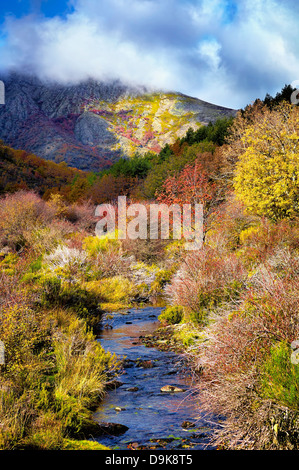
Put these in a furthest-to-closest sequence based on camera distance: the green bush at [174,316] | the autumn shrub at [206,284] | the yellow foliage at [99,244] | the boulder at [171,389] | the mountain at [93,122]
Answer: the mountain at [93,122] → the yellow foliage at [99,244] → the green bush at [174,316] → the autumn shrub at [206,284] → the boulder at [171,389]

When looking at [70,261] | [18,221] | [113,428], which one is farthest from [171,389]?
[18,221]

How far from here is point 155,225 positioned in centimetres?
2706

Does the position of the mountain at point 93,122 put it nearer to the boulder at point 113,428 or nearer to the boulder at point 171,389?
the boulder at point 171,389

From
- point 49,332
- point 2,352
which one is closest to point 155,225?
point 49,332

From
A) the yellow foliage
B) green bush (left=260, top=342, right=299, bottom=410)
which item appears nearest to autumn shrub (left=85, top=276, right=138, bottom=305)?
the yellow foliage

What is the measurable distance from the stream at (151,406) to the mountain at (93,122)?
109033 mm

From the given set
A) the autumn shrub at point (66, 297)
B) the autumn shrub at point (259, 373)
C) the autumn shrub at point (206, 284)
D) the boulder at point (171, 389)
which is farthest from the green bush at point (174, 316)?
the autumn shrub at point (259, 373)

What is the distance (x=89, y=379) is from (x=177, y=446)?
7.22 feet

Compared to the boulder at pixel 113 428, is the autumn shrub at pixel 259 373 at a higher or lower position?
higher

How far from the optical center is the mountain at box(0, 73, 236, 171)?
132625 mm

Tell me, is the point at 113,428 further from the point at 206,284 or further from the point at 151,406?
the point at 206,284

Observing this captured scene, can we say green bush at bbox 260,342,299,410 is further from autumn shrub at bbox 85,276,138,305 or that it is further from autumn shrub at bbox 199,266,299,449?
autumn shrub at bbox 85,276,138,305

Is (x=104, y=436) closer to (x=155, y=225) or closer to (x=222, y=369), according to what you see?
(x=222, y=369)

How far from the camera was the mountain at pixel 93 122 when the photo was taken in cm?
13262
